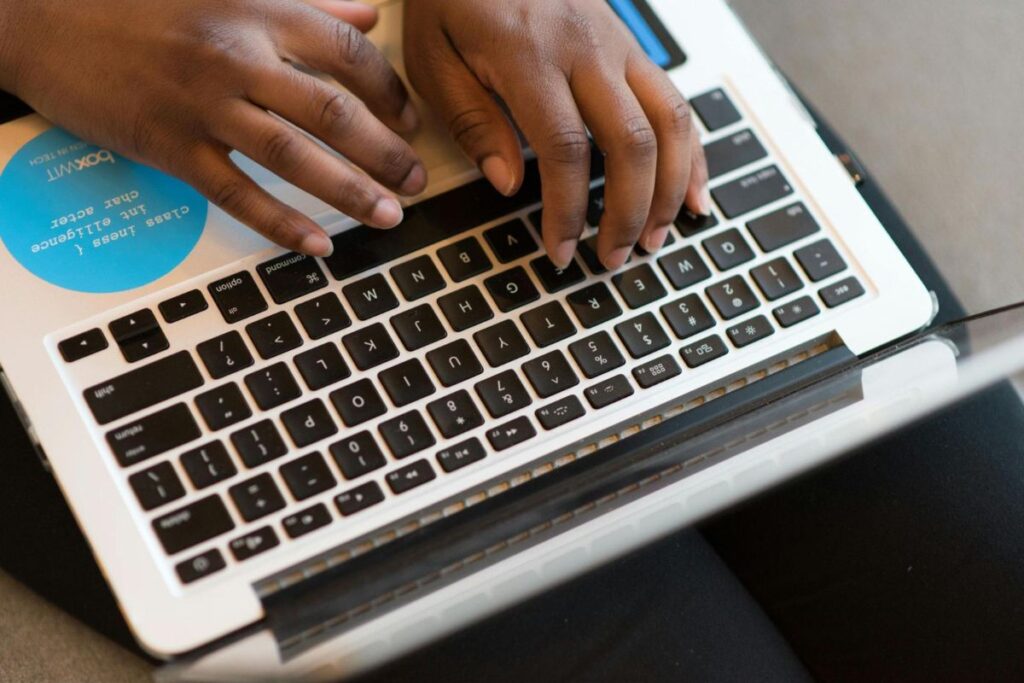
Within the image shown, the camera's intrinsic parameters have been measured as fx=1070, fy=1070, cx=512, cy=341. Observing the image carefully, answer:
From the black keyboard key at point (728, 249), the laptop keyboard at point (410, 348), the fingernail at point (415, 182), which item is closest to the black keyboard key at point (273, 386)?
the laptop keyboard at point (410, 348)

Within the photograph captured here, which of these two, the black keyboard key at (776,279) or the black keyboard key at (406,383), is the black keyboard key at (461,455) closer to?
the black keyboard key at (406,383)

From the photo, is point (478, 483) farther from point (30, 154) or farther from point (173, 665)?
point (30, 154)

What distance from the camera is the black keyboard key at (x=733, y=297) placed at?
19.8 inches

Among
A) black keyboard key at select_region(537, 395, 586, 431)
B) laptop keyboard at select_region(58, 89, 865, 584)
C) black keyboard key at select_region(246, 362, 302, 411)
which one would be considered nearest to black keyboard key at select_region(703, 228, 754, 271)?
laptop keyboard at select_region(58, 89, 865, 584)

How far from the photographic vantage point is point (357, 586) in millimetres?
421

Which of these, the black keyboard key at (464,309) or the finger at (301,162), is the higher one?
the finger at (301,162)

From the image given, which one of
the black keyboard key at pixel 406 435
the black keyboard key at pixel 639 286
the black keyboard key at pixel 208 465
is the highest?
the black keyboard key at pixel 639 286

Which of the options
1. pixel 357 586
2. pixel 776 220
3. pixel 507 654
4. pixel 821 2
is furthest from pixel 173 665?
pixel 821 2

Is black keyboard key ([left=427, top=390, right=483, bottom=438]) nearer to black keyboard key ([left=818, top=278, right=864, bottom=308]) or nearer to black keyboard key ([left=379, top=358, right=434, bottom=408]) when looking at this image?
black keyboard key ([left=379, top=358, right=434, bottom=408])

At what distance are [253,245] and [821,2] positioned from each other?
1.80ft

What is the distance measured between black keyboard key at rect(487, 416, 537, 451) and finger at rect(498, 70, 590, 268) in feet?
0.25

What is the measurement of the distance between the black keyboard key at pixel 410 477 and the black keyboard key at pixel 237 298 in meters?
0.10

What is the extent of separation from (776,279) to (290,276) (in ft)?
0.75

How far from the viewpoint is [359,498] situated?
0.45 metres
